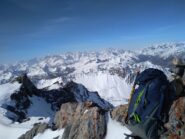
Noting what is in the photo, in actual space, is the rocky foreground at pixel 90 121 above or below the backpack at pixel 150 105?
below

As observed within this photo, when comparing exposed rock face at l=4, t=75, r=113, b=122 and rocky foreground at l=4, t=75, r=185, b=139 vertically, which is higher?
rocky foreground at l=4, t=75, r=185, b=139

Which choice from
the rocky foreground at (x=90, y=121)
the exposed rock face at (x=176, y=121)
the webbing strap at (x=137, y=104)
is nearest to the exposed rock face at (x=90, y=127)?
the rocky foreground at (x=90, y=121)

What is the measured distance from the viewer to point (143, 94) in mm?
9758

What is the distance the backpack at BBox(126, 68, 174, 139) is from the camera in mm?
9327

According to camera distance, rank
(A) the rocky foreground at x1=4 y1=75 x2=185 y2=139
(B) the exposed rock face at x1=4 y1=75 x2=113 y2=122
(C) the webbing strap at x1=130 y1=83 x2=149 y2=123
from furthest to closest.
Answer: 1. (B) the exposed rock face at x1=4 y1=75 x2=113 y2=122
2. (A) the rocky foreground at x1=4 y1=75 x2=185 y2=139
3. (C) the webbing strap at x1=130 y1=83 x2=149 y2=123

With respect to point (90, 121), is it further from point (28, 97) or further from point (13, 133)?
point (28, 97)

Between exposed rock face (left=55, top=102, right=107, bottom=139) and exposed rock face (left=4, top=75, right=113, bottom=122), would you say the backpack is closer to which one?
exposed rock face (left=55, top=102, right=107, bottom=139)

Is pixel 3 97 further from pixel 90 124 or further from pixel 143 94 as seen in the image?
pixel 143 94

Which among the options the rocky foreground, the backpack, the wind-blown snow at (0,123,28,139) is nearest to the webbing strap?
the backpack

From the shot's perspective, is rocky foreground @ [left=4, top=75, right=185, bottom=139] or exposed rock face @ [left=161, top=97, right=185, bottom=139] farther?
rocky foreground @ [left=4, top=75, right=185, bottom=139]

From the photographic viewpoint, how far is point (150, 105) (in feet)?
31.4

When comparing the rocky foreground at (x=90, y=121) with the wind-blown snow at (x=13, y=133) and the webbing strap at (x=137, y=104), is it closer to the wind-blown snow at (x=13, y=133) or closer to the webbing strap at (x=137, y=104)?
the webbing strap at (x=137, y=104)

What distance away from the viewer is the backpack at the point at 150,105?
30.6 ft

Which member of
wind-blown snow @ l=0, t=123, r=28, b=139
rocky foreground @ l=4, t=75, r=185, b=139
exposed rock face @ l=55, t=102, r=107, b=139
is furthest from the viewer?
wind-blown snow @ l=0, t=123, r=28, b=139
